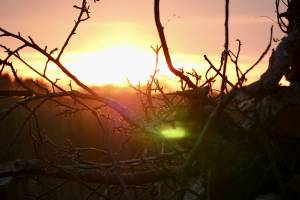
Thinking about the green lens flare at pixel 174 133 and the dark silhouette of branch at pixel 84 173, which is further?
the dark silhouette of branch at pixel 84 173

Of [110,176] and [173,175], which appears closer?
[173,175]

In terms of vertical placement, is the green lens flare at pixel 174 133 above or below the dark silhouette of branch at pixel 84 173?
above

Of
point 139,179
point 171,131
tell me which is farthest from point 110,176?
point 171,131

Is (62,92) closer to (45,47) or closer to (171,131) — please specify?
(45,47)

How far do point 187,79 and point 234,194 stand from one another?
2.75 ft

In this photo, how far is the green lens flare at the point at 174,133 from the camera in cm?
336

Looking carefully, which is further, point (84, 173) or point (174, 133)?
point (84, 173)

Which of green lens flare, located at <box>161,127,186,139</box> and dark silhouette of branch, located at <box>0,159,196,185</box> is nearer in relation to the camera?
green lens flare, located at <box>161,127,186,139</box>

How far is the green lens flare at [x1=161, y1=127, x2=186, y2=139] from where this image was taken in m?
3.36

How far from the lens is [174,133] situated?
342cm

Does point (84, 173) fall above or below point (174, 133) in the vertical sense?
below

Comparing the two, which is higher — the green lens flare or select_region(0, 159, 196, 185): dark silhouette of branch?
the green lens flare

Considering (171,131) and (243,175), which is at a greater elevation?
(171,131)

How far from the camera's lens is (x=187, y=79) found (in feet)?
11.3
